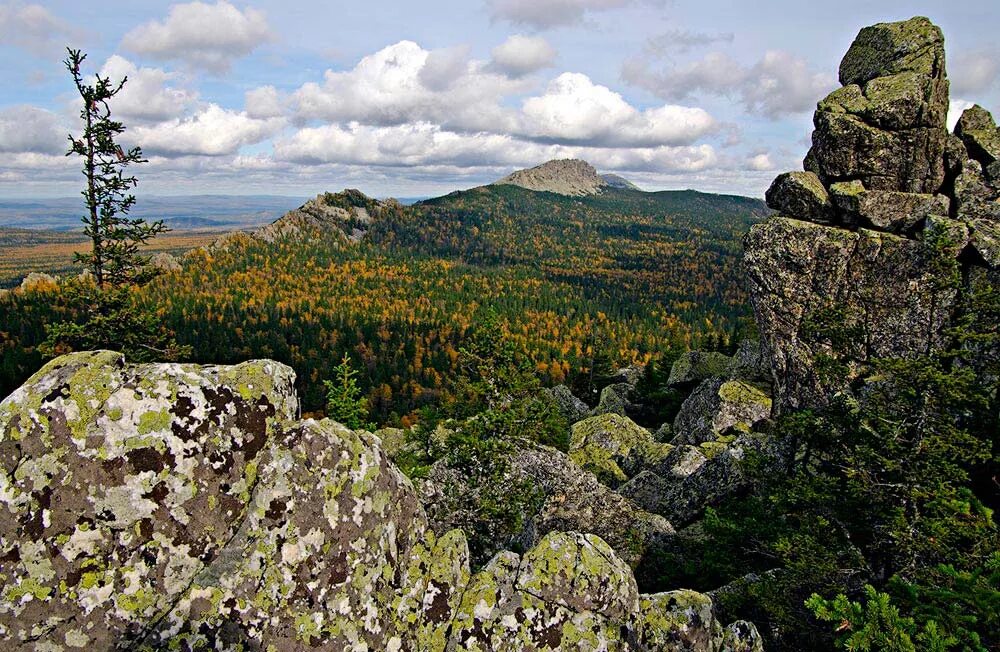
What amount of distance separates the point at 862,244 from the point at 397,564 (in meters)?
31.4

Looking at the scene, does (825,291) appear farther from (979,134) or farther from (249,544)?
(249,544)

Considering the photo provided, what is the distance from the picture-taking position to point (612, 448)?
4234 centimetres

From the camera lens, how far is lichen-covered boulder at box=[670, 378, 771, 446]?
41000 millimetres

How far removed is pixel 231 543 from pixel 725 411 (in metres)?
39.5

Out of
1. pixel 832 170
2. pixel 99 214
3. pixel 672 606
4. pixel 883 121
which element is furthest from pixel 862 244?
pixel 99 214

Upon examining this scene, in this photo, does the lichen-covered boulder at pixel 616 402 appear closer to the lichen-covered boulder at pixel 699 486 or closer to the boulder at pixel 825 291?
the boulder at pixel 825 291

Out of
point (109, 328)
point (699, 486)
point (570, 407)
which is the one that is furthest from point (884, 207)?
point (570, 407)

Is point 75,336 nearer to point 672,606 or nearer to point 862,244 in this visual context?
point 672,606

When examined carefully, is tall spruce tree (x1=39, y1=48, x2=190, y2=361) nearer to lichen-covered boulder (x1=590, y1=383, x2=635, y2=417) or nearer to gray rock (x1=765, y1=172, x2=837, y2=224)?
gray rock (x1=765, y1=172, x2=837, y2=224)

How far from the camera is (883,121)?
3130 cm

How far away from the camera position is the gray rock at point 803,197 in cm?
3219

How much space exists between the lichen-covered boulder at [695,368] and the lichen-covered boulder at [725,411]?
14.5 m

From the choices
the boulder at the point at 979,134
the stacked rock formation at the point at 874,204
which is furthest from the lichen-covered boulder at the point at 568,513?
the boulder at the point at 979,134

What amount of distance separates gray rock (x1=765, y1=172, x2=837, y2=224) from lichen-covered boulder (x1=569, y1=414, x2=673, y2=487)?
742 inches
